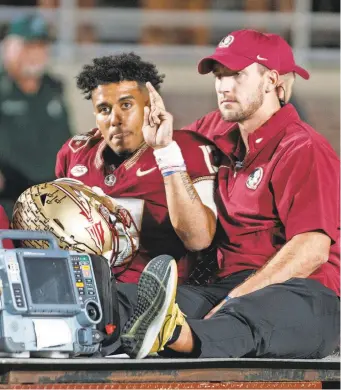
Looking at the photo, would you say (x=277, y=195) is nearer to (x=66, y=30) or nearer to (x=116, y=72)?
(x=116, y=72)

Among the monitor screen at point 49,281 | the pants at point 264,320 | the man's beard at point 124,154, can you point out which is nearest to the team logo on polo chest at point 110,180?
the man's beard at point 124,154

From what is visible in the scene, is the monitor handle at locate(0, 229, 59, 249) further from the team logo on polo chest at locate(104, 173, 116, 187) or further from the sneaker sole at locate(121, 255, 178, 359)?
the team logo on polo chest at locate(104, 173, 116, 187)

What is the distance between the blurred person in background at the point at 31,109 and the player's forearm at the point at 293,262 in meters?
2.94

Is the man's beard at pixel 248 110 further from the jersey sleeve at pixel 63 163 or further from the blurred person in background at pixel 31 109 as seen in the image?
the blurred person in background at pixel 31 109

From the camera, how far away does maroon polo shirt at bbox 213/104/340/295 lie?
18.0ft

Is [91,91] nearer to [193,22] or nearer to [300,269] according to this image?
[300,269]

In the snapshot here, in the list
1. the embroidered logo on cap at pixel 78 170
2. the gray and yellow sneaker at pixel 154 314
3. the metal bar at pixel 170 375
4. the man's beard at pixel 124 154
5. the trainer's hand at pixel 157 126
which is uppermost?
the trainer's hand at pixel 157 126

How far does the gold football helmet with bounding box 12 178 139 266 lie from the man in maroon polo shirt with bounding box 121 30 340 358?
351 mm

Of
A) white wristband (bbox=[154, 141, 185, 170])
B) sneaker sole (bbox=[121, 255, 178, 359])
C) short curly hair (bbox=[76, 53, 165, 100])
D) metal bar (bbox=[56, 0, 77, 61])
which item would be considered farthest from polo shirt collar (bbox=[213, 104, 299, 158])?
metal bar (bbox=[56, 0, 77, 61])

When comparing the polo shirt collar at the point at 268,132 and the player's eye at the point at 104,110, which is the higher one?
the player's eye at the point at 104,110

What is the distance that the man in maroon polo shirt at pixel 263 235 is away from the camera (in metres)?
5.10

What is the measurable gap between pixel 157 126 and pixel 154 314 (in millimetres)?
993

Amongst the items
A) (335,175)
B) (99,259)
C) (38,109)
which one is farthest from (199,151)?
(38,109)

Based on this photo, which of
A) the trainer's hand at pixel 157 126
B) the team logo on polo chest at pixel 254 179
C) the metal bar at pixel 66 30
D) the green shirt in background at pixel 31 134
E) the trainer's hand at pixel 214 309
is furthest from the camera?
the metal bar at pixel 66 30
